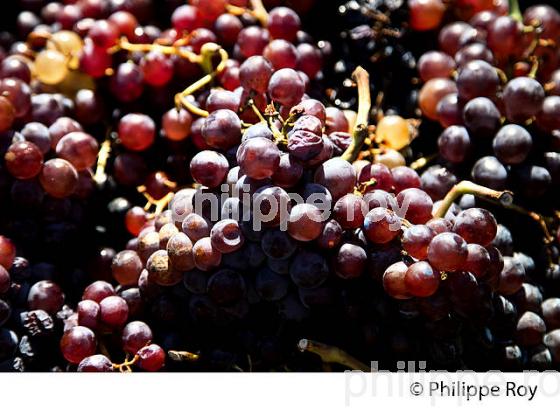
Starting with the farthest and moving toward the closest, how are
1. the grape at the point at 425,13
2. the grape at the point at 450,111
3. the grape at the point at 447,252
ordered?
the grape at the point at 425,13, the grape at the point at 450,111, the grape at the point at 447,252

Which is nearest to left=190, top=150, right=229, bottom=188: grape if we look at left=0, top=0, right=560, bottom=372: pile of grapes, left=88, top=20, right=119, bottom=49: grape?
left=0, top=0, right=560, bottom=372: pile of grapes

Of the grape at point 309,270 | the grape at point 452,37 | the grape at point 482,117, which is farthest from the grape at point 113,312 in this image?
the grape at point 452,37

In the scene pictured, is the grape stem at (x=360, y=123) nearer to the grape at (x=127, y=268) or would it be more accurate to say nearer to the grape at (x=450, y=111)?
the grape at (x=450, y=111)

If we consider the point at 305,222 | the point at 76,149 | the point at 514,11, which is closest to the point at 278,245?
the point at 305,222

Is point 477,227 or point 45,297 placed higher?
point 477,227

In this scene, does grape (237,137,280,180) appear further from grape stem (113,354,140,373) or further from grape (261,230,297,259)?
grape stem (113,354,140,373)

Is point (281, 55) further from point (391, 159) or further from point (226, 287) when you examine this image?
point (226, 287)
